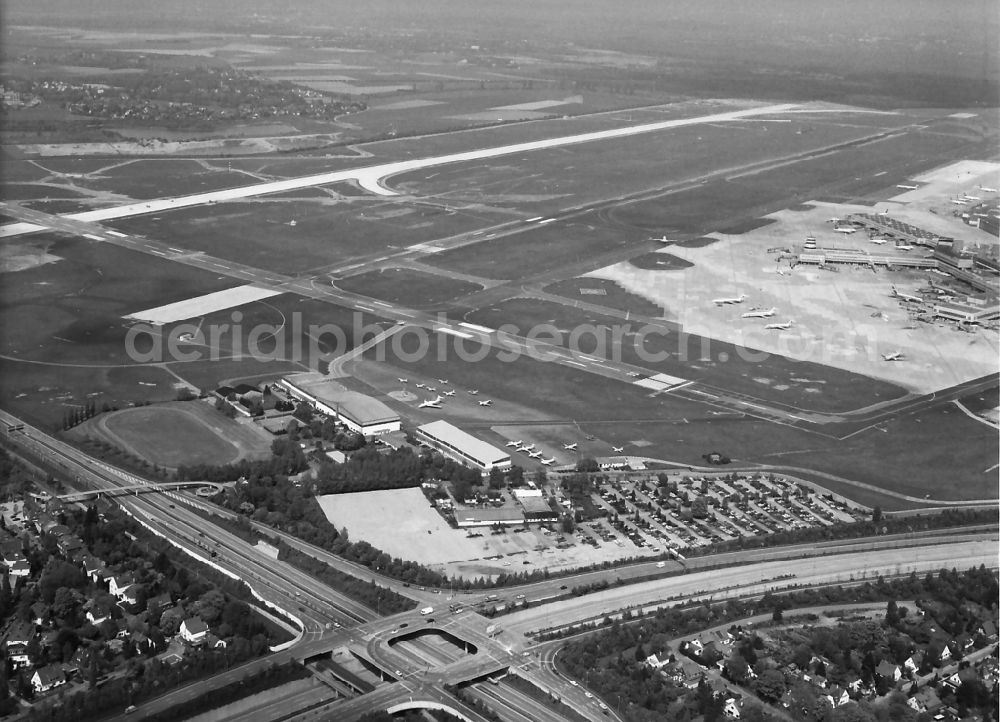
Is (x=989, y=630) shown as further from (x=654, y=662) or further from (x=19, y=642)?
(x=19, y=642)

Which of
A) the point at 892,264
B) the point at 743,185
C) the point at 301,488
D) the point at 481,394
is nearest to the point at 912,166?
the point at 743,185

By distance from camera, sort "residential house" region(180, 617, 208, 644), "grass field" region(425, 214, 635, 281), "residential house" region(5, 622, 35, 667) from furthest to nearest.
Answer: "grass field" region(425, 214, 635, 281), "residential house" region(180, 617, 208, 644), "residential house" region(5, 622, 35, 667)

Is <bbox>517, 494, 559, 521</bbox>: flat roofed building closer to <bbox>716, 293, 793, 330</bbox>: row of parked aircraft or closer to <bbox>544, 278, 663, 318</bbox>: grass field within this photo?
<bbox>544, 278, 663, 318</bbox>: grass field

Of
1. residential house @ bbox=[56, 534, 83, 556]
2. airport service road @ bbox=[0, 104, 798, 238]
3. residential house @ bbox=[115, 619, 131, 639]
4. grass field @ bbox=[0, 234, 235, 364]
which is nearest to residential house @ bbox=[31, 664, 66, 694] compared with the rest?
residential house @ bbox=[115, 619, 131, 639]

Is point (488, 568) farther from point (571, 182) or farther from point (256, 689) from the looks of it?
point (571, 182)

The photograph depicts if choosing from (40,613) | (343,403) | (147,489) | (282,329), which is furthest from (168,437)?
(40,613)

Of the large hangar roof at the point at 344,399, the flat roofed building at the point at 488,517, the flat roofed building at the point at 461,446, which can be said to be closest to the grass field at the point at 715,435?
the flat roofed building at the point at 461,446
